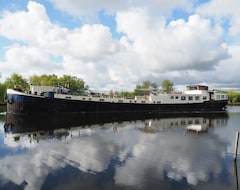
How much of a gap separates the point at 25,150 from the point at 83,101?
25676mm

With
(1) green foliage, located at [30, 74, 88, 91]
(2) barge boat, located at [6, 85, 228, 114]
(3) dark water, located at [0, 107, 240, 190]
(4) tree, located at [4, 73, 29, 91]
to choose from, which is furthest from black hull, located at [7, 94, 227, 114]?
(4) tree, located at [4, 73, 29, 91]

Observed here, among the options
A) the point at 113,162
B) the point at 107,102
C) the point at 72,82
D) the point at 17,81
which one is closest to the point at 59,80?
the point at 72,82

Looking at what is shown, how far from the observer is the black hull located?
36.8 metres

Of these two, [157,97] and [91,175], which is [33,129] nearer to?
[91,175]

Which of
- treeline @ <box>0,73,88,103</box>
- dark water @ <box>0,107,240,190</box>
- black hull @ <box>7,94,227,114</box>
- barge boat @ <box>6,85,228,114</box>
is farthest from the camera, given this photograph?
treeline @ <box>0,73,88,103</box>

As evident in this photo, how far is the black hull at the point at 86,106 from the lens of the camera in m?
36.8

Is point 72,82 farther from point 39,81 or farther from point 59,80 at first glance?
point 39,81

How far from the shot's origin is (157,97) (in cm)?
4844

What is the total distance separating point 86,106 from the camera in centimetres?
4144

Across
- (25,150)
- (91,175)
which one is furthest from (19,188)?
(25,150)

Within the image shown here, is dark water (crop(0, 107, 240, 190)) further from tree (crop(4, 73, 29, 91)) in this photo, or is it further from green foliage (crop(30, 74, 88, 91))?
tree (crop(4, 73, 29, 91))

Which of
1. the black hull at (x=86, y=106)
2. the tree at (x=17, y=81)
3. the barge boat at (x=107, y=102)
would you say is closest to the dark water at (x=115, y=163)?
the black hull at (x=86, y=106)

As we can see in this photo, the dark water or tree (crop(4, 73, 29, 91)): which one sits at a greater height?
tree (crop(4, 73, 29, 91))

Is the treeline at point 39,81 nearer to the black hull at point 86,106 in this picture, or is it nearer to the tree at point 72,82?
the tree at point 72,82
